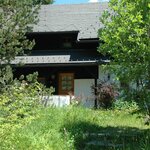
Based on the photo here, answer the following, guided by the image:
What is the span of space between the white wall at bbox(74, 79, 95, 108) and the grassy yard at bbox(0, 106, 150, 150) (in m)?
8.17

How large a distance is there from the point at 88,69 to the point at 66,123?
12380mm

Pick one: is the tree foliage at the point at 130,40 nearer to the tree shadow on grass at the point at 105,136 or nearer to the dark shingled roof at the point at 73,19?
the tree shadow on grass at the point at 105,136

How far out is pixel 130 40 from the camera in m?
10.2

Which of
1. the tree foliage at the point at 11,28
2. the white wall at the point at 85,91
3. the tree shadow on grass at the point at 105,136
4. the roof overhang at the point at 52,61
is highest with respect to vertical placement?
the tree foliage at the point at 11,28

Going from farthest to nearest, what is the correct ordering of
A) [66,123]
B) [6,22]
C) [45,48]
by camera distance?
[45,48], [6,22], [66,123]

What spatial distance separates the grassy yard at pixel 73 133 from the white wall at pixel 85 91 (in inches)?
322

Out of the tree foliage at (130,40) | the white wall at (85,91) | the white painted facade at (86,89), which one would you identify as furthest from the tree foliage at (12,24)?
the tree foliage at (130,40)

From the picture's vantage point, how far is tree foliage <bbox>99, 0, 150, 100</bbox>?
33.4 ft

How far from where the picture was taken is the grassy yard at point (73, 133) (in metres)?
9.56

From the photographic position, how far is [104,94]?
21.3m

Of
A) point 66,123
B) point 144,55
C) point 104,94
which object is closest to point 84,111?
point 66,123

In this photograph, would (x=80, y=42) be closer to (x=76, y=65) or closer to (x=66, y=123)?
(x=76, y=65)

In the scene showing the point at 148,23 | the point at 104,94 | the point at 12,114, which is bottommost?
the point at 104,94

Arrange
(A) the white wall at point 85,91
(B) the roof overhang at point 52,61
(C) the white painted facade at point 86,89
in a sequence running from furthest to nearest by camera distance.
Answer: (B) the roof overhang at point 52,61
(A) the white wall at point 85,91
(C) the white painted facade at point 86,89
